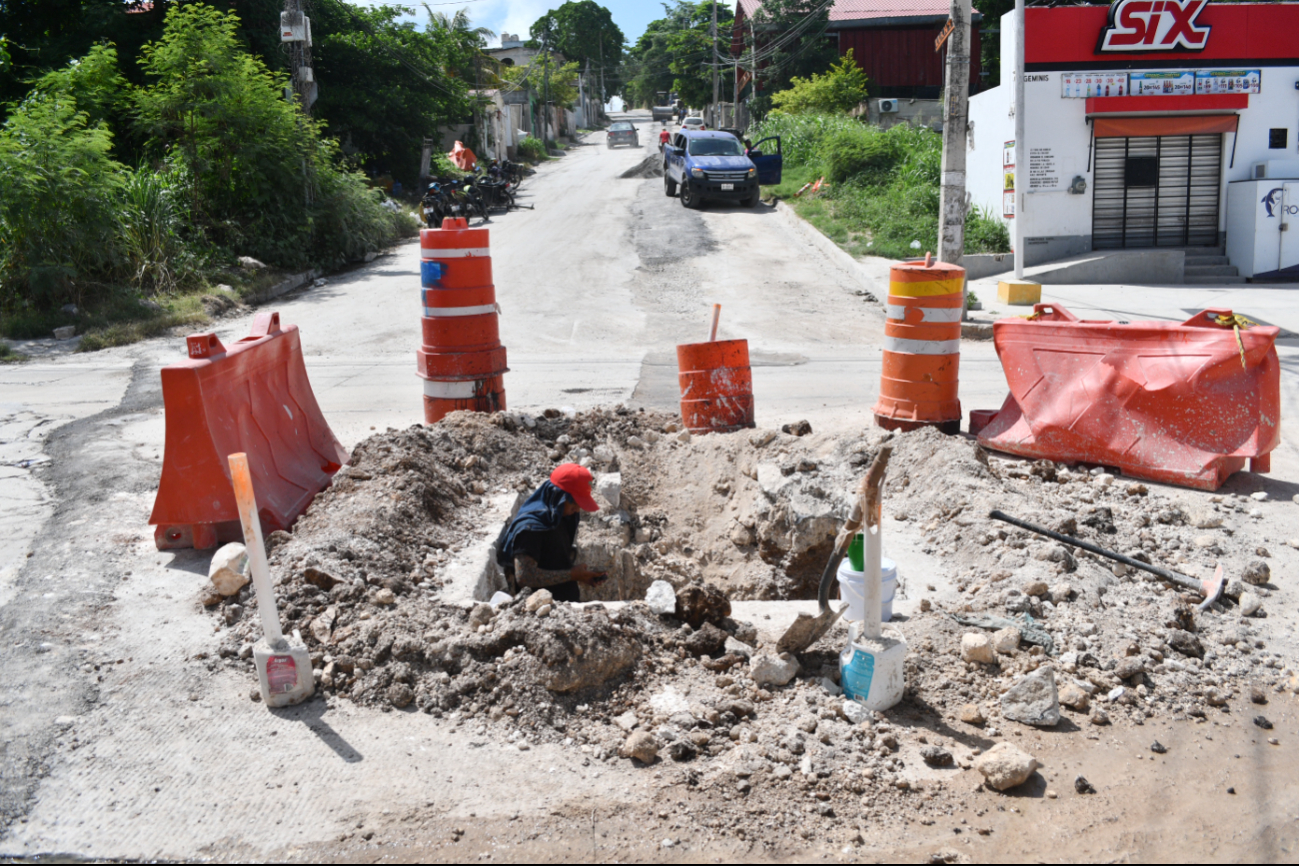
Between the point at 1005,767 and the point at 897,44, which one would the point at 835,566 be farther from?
the point at 897,44

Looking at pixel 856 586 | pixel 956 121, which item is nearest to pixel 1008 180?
pixel 956 121

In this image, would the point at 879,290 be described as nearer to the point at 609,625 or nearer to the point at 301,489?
A: the point at 301,489

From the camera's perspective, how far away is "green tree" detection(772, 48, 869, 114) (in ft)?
130

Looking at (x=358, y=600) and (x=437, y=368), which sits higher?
(x=437, y=368)

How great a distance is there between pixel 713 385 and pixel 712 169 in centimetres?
1961

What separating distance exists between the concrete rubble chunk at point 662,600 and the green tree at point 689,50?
187 feet

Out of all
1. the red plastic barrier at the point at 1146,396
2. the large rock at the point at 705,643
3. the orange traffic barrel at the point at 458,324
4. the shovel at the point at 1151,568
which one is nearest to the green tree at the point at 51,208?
the orange traffic barrel at the point at 458,324

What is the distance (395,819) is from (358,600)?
1582 mm

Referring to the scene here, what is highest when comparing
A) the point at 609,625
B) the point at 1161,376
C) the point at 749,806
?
the point at 1161,376

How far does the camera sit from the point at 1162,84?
1906 centimetres

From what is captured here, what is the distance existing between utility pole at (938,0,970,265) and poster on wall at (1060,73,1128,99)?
6.70 meters

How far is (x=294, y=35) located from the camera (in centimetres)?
1942

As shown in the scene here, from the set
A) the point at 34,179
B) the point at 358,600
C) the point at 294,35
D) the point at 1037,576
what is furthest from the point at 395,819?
the point at 294,35

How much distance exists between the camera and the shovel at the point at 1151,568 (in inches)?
195
